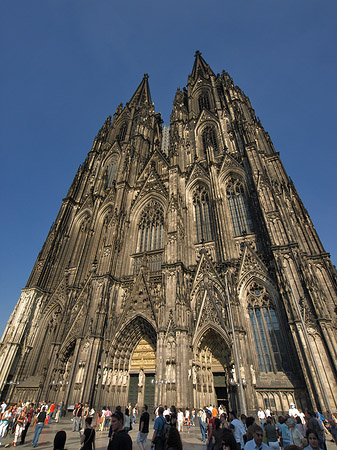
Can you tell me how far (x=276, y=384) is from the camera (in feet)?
44.3

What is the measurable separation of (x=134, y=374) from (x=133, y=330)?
2885 millimetres

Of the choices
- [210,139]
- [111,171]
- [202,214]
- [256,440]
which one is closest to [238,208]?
[202,214]

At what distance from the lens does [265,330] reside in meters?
15.5

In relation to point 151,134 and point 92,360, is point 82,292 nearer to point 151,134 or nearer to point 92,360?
point 92,360

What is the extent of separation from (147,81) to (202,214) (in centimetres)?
4079

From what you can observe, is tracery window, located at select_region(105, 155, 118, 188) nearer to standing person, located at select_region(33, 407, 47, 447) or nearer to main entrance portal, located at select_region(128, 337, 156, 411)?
main entrance portal, located at select_region(128, 337, 156, 411)

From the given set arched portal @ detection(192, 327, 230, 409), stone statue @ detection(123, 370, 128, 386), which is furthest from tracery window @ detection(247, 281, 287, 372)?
stone statue @ detection(123, 370, 128, 386)

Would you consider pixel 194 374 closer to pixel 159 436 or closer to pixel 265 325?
pixel 265 325

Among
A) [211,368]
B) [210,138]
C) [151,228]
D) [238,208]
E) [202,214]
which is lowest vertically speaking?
[211,368]

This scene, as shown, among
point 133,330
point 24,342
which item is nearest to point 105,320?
point 133,330

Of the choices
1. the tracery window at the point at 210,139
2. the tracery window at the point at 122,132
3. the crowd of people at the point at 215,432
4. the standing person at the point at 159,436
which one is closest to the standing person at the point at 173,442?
the crowd of people at the point at 215,432

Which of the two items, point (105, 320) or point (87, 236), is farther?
point (87, 236)

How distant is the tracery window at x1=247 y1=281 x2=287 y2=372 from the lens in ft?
47.6

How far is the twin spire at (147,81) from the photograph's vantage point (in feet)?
131
